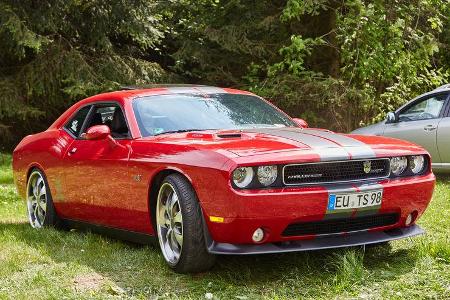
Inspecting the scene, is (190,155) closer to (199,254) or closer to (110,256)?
(199,254)

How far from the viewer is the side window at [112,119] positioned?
20.1 feet

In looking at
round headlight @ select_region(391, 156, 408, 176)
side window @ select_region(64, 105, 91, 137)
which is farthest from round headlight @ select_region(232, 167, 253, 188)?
side window @ select_region(64, 105, 91, 137)

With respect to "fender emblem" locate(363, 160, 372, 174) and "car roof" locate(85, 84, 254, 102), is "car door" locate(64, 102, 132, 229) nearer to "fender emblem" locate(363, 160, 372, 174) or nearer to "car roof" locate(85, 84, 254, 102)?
"car roof" locate(85, 84, 254, 102)

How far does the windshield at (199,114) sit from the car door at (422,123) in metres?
4.54

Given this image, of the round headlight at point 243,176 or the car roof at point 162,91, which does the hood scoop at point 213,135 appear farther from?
the car roof at point 162,91

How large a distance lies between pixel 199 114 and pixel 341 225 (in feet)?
5.35

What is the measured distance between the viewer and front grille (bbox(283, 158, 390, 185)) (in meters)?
4.59

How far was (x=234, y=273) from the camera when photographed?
488cm

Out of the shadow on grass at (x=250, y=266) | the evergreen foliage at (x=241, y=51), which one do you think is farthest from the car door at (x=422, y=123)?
the shadow on grass at (x=250, y=266)

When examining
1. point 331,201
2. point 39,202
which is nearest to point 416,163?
point 331,201

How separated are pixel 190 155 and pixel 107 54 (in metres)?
11.9

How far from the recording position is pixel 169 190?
16.6 feet

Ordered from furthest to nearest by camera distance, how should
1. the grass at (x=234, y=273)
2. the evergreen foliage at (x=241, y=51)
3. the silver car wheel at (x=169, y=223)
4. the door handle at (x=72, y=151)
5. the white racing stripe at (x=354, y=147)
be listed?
the evergreen foliage at (x=241, y=51), the door handle at (x=72, y=151), the silver car wheel at (x=169, y=223), the white racing stripe at (x=354, y=147), the grass at (x=234, y=273)

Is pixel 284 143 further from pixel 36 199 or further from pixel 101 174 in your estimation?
pixel 36 199
